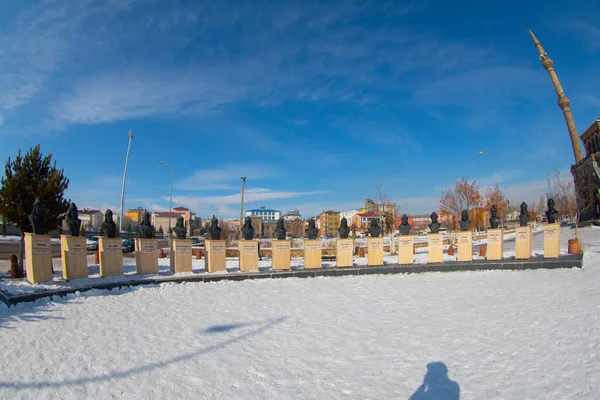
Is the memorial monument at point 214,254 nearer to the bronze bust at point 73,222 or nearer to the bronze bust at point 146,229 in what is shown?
the bronze bust at point 146,229

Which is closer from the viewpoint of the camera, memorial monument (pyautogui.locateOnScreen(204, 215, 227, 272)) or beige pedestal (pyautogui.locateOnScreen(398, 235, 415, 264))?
memorial monument (pyautogui.locateOnScreen(204, 215, 227, 272))

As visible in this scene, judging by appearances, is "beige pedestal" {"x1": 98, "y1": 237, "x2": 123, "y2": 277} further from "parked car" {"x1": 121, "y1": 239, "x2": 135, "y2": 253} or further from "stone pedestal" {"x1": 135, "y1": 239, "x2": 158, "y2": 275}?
"parked car" {"x1": 121, "y1": 239, "x2": 135, "y2": 253}

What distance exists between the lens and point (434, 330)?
8031 mm

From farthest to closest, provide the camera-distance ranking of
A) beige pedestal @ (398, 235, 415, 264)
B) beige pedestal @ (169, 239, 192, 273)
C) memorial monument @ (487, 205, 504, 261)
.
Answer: memorial monument @ (487, 205, 504, 261), beige pedestal @ (398, 235, 415, 264), beige pedestal @ (169, 239, 192, 273)

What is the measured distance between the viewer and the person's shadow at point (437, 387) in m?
5.20

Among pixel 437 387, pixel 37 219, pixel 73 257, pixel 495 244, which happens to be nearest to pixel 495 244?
pixel 495 244

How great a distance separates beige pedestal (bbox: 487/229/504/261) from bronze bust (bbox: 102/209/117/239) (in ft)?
50.7

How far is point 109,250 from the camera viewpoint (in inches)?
490

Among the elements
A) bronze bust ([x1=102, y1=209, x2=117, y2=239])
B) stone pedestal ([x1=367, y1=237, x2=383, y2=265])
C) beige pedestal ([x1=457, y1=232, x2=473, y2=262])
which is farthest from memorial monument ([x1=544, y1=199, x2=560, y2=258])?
bronze bust ([x1=102, y1=209, x2=117, y2=239])

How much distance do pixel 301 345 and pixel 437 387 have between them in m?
2.63

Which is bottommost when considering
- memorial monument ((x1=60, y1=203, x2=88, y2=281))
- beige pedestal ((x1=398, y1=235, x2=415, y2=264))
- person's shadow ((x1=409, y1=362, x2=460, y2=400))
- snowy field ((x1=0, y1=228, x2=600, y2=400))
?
person's shadow ((x1=409, y1=362, x2=460, y2=400))

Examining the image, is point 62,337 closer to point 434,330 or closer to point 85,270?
point 85,270

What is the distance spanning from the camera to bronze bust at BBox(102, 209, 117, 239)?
12727 millimetres

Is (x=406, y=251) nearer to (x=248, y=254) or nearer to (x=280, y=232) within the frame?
(x=280, y=232)
